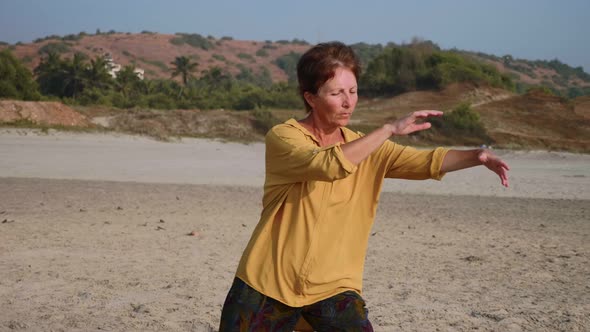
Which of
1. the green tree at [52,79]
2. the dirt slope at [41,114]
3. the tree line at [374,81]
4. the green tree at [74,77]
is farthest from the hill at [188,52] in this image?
the dirt slope at [41,114]

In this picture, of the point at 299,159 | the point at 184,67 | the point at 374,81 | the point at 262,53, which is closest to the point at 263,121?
the point at 374,81

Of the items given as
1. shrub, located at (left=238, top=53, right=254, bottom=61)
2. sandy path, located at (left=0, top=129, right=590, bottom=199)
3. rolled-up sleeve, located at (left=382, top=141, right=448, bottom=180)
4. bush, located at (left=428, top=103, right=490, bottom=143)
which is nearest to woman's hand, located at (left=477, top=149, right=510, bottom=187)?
rolled-up sleeve, located at (left=382, top=141, right=448, bottom=180)

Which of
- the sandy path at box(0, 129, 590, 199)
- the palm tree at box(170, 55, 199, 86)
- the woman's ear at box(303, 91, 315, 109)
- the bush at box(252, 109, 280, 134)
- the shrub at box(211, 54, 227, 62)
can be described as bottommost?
the sandy path at box(0, 129, 590, 199)

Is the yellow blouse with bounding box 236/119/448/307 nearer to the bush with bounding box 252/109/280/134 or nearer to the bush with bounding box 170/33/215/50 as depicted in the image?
the bush with bounding box 252/109/280/134

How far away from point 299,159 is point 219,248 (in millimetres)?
5692

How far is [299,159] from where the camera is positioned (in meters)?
2.78

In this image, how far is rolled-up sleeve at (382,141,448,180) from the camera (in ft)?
9.98

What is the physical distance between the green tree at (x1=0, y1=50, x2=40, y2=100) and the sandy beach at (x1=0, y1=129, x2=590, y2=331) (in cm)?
1226

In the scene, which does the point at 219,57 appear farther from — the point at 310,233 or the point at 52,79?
the point at 310,233

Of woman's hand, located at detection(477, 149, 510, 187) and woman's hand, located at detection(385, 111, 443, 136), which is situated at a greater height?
woman's hand, located at detection(385, 111, 443, 136)

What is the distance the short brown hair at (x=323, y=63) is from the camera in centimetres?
291

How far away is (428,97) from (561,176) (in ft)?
39.3

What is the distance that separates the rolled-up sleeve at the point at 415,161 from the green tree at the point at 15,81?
89.8 feet

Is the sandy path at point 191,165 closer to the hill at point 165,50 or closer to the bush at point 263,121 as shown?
the bush at point 263,121
